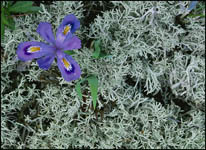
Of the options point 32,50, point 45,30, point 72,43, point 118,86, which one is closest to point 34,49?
point 32,50

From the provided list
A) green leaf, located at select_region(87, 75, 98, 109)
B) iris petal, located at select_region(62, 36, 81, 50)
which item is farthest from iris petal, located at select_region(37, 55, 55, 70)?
green leaf, located at select_region(87, 75, 98, 109)

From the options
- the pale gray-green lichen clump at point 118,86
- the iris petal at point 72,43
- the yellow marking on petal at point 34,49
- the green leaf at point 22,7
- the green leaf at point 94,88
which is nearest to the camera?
the iris petal at point 72,43

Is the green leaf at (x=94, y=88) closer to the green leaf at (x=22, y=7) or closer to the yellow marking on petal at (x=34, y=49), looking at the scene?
the yellow marking on petal at (x=34, y=49)

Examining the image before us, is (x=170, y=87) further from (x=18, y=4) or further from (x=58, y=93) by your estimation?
(x=18, y=4)

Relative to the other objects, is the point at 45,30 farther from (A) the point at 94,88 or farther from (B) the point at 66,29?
(A) the point at 94,88

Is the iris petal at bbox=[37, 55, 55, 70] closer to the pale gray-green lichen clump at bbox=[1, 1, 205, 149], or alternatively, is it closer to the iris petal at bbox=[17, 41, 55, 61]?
the iris petal at bbox=[17, 41, 55, 61]

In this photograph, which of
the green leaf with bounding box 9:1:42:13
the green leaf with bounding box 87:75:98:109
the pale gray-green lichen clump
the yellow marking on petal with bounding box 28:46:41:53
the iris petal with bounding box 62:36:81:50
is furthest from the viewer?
the pale gray-green lichen clump

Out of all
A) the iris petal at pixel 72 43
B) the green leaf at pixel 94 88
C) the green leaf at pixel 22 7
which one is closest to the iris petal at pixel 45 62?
the iris petal at pixel 72 43
